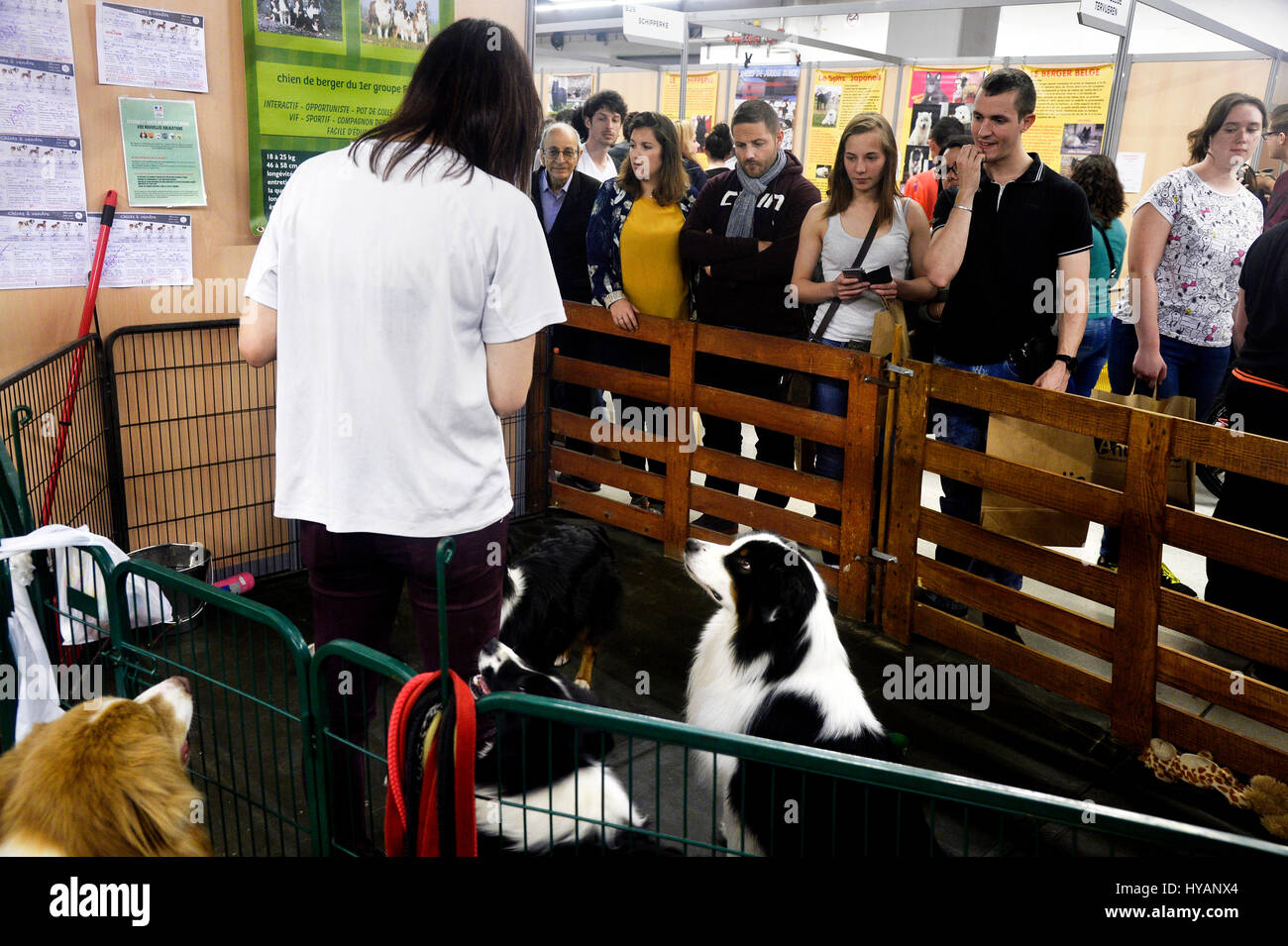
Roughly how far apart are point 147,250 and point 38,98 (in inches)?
23.7

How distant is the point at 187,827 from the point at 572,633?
2042 mm

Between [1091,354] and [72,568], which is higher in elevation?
[1091,354]

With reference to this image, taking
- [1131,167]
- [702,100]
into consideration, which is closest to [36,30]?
[1131,167]

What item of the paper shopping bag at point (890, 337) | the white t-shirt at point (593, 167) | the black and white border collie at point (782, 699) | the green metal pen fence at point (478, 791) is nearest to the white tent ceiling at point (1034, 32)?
the white t-shirt at point (593, 167)

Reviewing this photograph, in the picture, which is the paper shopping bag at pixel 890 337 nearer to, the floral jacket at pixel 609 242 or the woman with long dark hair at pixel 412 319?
the floral jacket at pixel 609 242

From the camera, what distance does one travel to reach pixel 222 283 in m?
4.07

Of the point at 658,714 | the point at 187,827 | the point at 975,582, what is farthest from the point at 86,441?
the point at 975,582

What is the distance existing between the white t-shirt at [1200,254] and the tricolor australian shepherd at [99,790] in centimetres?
420

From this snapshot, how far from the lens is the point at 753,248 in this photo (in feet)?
14.5

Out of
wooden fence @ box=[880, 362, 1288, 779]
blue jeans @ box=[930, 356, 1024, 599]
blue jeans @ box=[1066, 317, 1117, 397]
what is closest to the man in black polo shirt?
blue jeans @ box=[930, 356, 1024, 599]

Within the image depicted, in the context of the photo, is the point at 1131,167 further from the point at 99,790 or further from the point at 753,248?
the point at 99,790

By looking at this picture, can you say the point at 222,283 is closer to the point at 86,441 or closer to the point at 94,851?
the point at 86,441

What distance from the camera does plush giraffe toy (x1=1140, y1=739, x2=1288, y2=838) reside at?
2.87 metres

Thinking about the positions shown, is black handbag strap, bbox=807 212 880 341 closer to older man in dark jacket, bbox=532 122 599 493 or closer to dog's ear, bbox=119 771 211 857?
older man in dark jacket, bbox=532 122 599 493
